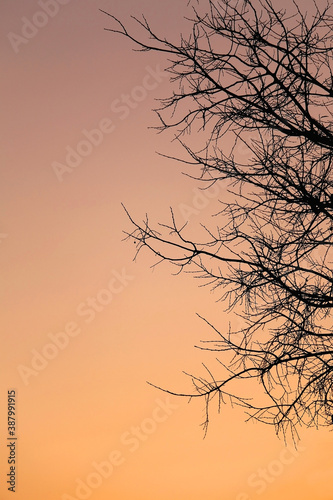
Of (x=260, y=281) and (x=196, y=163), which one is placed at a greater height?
(x=196, y=163)

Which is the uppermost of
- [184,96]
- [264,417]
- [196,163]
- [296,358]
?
[184,96]

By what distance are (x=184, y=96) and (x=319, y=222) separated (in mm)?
1179

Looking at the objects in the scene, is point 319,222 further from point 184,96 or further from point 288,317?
point 184,96

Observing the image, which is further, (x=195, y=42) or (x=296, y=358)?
(x=195, y=42)

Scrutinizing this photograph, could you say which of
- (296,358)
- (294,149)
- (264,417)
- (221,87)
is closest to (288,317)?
(296,358)

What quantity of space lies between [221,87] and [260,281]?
4.00 feet

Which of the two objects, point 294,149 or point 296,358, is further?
point 294,149

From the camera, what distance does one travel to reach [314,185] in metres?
4.27

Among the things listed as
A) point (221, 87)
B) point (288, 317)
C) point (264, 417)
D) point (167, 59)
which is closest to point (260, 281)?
point (288, 317)

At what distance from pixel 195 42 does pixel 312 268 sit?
162cm

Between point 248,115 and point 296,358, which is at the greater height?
point 248,115

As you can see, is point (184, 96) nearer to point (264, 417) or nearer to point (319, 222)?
point (319, 222)

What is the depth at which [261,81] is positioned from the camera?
4375 mm

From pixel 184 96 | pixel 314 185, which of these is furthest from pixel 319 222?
pixel 184 96
